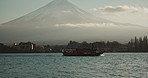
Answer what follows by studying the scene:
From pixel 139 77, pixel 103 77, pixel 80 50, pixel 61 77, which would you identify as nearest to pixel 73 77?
pixel 61 77

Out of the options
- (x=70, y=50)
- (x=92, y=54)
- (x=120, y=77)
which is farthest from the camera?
(x=70, y=50)

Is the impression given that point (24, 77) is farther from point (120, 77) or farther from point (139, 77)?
point (139, 77)

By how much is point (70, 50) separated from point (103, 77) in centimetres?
10289

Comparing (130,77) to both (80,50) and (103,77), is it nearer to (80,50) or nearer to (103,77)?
(103,77)

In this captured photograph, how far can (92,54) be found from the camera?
402ft

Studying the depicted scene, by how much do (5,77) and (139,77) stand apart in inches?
652

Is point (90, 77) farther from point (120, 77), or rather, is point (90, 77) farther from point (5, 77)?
point (5, 77)

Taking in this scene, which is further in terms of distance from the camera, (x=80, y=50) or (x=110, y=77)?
(x=80, y=50)

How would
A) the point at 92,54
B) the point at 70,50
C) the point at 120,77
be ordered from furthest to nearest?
the point at 70,50 → the point at 92,54 → the point at 120,77

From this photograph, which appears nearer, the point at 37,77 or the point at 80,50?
the point at 37,77

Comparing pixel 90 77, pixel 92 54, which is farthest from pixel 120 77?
pixel 92 54

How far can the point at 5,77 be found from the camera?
32000mm

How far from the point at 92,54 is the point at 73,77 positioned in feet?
301

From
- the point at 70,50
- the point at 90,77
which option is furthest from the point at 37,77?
the point at 70,50
